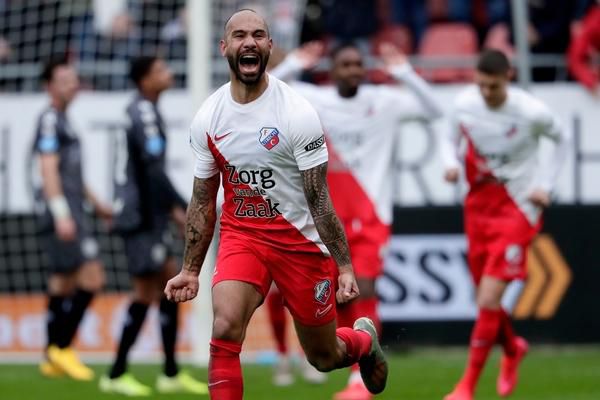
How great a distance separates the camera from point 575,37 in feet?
50.4

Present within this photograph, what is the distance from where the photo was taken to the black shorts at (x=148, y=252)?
37.2ft

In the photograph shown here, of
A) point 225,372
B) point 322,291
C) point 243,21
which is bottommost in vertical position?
point 225,372

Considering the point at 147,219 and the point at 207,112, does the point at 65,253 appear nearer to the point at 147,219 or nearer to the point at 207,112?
the point at 147,219

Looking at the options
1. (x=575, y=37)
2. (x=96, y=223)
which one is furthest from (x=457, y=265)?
(x=96, y=223)

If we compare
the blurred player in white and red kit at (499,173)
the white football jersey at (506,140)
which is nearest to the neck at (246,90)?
the blurred player in white and red kit at (499,173)

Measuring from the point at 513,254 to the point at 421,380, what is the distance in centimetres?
179

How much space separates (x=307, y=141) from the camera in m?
7.43

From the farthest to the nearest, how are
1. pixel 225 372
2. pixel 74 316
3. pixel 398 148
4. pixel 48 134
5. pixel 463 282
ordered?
1. pixel 398 148
2. pixel 463 282
3. pixel 74 316
4. pixel 48 134
5. pixel 225 372

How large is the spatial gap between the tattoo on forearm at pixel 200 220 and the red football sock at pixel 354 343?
0.91m

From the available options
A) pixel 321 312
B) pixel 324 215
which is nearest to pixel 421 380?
pixel 321 312

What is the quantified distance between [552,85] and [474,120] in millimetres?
4611

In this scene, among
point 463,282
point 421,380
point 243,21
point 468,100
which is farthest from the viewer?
point 463,282

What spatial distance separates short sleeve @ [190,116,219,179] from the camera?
7.57 meters

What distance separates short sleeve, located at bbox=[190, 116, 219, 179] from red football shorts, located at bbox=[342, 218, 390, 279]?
3.51 metres
